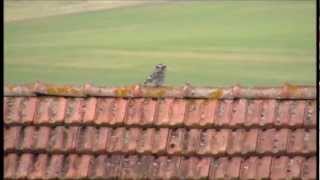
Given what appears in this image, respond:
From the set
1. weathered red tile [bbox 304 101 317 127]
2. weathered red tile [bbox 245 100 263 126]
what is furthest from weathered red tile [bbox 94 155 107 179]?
weathered red tile [bbox 304 101 317 127]

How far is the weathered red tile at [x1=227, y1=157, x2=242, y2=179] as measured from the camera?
1.82 m

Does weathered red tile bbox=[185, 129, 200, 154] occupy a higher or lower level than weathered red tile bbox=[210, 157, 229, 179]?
higher

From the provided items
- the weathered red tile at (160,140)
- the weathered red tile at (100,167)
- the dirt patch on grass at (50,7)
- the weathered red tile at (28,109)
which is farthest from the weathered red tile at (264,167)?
the weathered red tile at (28,109)

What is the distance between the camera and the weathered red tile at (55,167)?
6.01ft

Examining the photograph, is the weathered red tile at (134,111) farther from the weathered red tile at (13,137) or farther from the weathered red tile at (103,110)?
the weathered red tile at (13,137)

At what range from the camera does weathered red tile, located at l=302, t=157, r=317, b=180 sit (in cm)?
181

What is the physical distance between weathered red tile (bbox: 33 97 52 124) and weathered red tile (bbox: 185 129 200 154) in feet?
1.85

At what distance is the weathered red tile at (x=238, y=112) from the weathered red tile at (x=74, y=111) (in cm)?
60

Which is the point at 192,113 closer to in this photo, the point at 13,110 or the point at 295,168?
the point at 295,168

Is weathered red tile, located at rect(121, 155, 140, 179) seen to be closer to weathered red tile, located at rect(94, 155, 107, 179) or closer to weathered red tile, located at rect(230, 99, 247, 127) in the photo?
weathered red tile, located at rect(94, 155, 107, 179)

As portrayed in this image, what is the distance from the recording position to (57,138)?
6.15 feet

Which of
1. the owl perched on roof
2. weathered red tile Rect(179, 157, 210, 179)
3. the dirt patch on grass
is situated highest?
the dirt patch on grass

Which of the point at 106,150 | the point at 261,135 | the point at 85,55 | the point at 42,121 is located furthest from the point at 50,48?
the point at 261,135

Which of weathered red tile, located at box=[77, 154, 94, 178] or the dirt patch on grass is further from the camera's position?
the dirt patch on grass
